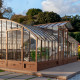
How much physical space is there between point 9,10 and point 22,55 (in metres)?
22.8

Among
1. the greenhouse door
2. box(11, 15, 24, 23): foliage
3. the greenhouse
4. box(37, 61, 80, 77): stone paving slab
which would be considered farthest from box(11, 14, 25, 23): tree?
box(37, 61, 80, 77): stone paving slab

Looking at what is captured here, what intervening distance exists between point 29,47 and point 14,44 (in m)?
1.66

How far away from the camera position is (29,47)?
388 inches

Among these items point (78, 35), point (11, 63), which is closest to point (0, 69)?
point (11, 63)

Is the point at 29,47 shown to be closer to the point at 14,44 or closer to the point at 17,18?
the point at 14,44

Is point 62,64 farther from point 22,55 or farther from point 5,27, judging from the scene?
point 5,27

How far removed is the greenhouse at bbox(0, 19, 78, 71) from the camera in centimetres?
982

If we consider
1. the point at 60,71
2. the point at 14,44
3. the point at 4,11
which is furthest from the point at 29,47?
the point at 4,11

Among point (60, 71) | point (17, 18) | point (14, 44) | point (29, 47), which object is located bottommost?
point (60, 71)

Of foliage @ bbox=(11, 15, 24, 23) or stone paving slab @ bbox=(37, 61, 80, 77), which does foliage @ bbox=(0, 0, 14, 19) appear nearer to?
foliage @ bbox=(11, 15, 24, 23)

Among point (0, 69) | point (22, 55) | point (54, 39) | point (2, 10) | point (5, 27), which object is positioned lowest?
point (0, 69)

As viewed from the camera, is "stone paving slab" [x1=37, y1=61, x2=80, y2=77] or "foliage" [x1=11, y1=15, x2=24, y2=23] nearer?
"stone paving slab" [x1=37, y1=61, x2=80, y2=77]

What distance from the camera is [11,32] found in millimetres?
11094

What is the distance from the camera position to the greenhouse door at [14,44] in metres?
10.6
